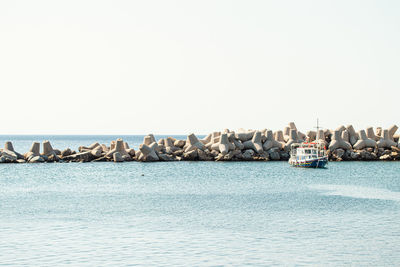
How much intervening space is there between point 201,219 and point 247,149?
41.3 meters

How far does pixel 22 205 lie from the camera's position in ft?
109

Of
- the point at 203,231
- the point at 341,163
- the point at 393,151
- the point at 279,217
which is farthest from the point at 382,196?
the point at 393,151

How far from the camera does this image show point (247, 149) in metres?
67.8

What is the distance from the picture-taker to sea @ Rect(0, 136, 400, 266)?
62.4 feet

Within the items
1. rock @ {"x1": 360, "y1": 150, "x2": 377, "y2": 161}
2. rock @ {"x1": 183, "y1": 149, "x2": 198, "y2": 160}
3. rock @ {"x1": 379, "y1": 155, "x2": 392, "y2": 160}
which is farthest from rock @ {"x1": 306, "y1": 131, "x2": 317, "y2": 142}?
rock @ {"x1": 183, "y1": 149, "x2": 198, "y2": 160}

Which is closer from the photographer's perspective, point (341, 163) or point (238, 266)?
point (238, 266)

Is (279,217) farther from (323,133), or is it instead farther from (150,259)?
(323,133)

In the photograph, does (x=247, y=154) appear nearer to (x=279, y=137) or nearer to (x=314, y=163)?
(x=279, y=137)

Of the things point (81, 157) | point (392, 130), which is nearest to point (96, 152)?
point (81, 157)

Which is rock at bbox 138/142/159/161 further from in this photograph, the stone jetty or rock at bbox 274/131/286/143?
rock at bbox 274/131/286/143

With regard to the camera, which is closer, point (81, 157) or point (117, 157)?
point (117, 157)

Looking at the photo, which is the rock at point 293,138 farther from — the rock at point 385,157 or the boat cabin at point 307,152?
the rock at point 385,157

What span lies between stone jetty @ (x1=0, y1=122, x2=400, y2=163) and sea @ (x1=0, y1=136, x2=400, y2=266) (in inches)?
558

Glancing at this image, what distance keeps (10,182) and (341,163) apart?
36.3 meters
